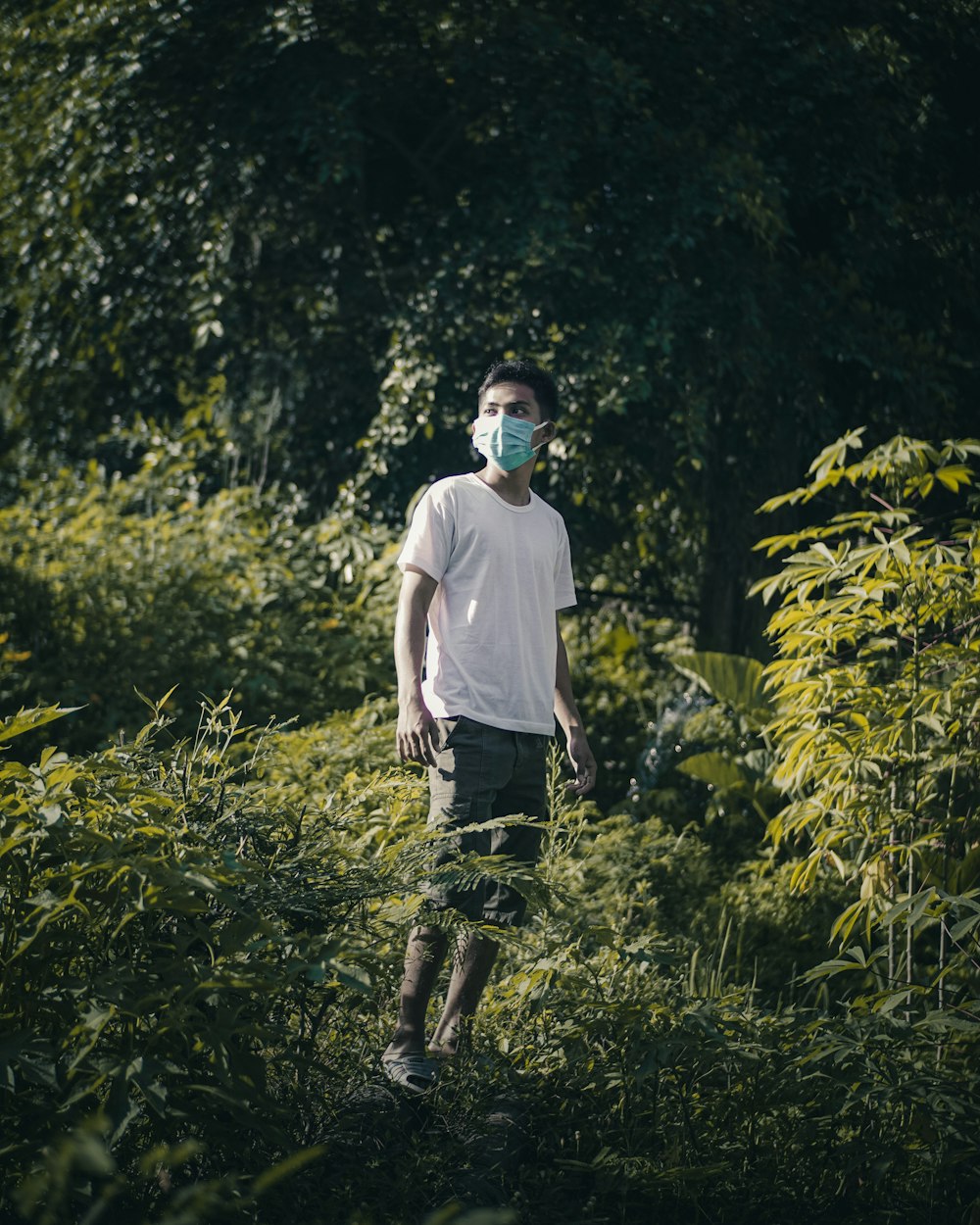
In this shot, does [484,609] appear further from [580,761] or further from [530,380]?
[530,380]

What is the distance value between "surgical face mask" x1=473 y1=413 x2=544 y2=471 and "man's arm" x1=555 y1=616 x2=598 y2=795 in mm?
505

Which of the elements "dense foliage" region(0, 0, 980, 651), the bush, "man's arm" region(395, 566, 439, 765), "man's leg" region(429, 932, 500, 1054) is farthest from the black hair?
"dense foliage" region(0, 0, 980, 651)

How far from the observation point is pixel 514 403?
338cm

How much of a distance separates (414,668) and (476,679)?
0.57 ft

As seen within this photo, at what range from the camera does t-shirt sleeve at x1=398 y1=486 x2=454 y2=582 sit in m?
3.10

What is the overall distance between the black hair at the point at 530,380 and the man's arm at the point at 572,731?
649 millimetres

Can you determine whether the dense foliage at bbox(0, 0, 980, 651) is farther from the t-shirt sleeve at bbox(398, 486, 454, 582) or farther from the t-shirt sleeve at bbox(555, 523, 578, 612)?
the t-shirt sleeve at bbox(398, 486, 454, 582)

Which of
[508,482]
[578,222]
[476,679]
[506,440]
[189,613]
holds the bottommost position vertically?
[476,679]

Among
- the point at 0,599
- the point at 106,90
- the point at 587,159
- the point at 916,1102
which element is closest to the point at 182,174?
the point at 106,90

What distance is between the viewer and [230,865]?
210 centimetres

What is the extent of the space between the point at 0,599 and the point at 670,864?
368 centimetres

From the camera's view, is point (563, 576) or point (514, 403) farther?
point (563, 576)

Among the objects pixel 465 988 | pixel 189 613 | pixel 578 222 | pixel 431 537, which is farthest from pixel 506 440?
pixel 578 222

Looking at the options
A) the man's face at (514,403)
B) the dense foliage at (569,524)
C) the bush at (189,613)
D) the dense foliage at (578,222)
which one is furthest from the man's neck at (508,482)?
the dense foliage at (578,222)
